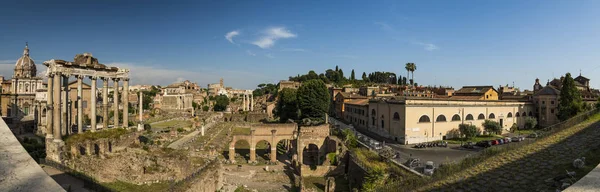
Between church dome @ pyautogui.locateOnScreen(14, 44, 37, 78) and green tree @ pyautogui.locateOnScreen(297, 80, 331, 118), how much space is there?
151 feet

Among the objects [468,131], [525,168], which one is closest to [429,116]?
[468,131]

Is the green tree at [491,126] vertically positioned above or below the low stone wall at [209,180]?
above

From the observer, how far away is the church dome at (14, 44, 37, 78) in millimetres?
52281

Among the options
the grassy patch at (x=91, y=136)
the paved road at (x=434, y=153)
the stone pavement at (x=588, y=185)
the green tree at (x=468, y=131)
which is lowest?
the paved road at (x=434, y=153)

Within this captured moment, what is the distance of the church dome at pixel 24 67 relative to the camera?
5228 centimetres

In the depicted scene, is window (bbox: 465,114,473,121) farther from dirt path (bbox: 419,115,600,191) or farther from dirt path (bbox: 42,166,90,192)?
dirt path (bbox: 42,166,90,192)

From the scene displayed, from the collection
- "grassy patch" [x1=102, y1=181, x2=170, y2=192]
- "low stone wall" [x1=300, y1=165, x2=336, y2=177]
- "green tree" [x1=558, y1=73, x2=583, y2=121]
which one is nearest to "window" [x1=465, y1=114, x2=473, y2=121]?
"green tree" [x1=558, y1=73, x2=583, y2=121]

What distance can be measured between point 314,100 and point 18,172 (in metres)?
47.3

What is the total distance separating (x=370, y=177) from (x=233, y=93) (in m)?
163

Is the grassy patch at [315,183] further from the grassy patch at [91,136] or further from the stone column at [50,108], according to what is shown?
the stone column at [50,108]

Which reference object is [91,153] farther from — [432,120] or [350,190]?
[432,120]

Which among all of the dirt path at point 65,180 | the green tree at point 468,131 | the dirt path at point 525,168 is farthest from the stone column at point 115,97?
the green tree at point 468,131

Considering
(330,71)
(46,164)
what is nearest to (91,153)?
(46,164)

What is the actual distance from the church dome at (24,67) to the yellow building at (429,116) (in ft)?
187
